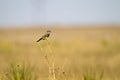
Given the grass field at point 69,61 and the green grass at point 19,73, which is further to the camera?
the grass field at point 69,61

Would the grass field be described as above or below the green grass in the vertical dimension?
below

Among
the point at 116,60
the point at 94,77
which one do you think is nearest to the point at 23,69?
the point at 94,77

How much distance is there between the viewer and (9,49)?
23500mm

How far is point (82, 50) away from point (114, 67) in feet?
23.1

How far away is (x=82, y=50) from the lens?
896 inches

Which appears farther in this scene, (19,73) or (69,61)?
(69,61)

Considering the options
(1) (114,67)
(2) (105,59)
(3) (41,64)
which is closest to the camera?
(1) (114,67)

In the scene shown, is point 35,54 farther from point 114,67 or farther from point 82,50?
point 114,67

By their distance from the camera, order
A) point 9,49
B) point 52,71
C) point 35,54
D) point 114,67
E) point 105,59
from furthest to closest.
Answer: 1. point 9,49
2. point 35,54
3. point 105,59
4. point 114,67
5. point 52,71

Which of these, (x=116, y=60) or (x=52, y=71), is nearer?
(x=52, y=71)

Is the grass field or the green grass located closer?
the green grass

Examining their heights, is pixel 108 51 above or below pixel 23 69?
below

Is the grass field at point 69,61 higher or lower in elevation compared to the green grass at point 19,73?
lower

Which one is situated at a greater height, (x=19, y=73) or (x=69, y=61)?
(x=19, y=73)
